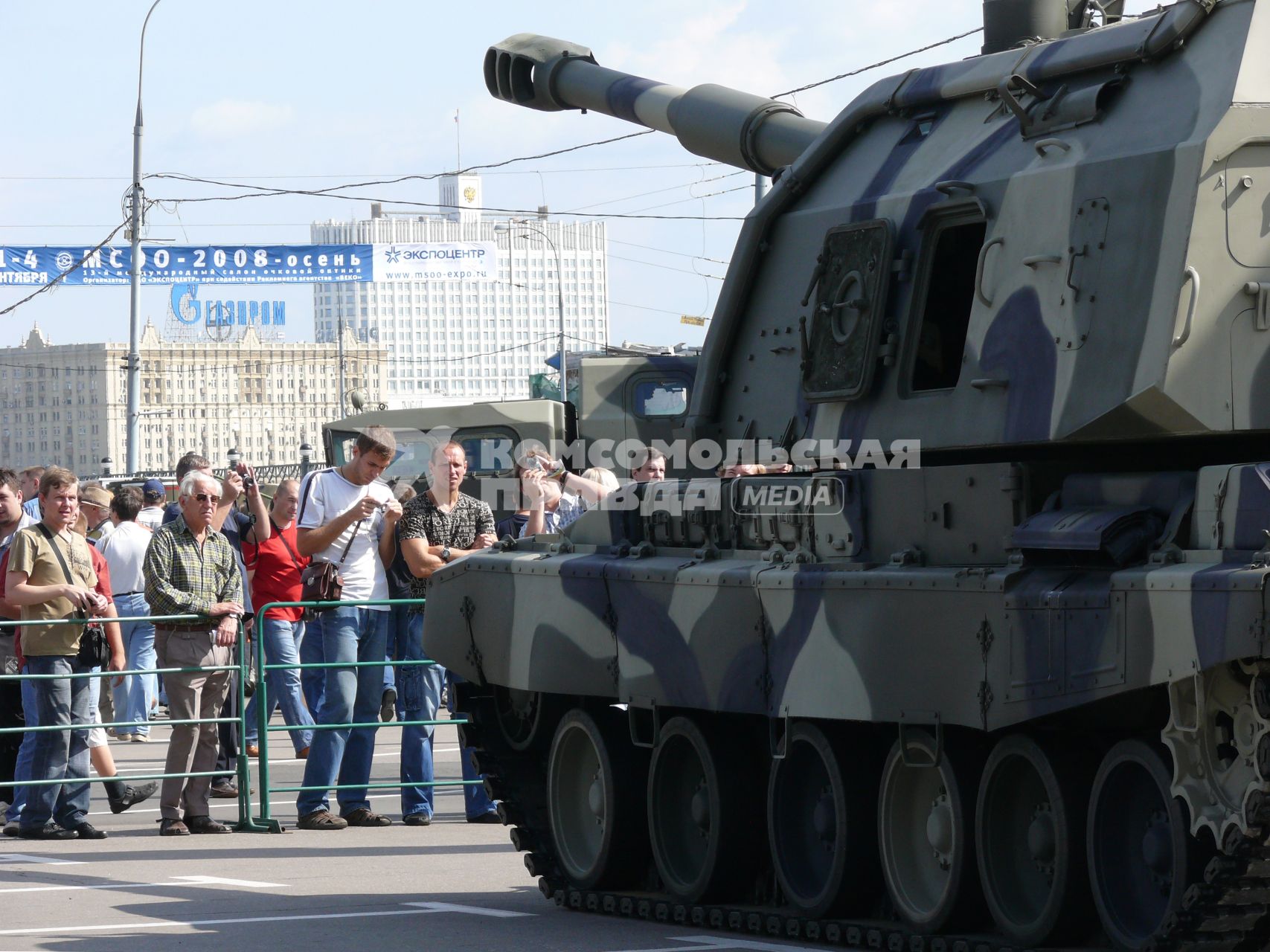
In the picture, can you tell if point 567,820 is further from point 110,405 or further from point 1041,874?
point 110,405

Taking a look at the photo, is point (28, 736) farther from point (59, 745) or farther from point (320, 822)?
point (320, 822)

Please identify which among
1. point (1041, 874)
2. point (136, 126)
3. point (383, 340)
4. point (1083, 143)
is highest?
point (383, 340)

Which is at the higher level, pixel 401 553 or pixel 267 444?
pixel 267 444

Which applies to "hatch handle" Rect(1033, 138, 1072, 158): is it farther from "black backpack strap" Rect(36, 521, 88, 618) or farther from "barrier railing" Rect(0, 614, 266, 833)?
"black backpack strap" Rect(36, 521, 88, 618)

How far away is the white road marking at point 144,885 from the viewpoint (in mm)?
10273

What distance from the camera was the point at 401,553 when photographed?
12594 mm

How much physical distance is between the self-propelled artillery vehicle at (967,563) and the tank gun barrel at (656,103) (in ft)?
4.25

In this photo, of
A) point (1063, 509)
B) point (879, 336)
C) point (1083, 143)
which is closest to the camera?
point (1063, 509)

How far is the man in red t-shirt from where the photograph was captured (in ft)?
45.9

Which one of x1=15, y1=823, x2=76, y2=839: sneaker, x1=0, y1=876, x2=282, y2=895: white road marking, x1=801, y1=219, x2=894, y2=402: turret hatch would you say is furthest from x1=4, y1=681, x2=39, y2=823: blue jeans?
x1=801, y1=219, x2=894, y2=402: turret hatch

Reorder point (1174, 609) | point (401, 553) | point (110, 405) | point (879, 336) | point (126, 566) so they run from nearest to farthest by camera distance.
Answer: point (1174, 609)
point (879, 336)
point (401, 553)
point (126, 566)
point (110, 405)

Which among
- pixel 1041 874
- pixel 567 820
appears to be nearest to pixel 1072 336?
pixel 1041 874

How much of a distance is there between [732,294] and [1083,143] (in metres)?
2.31

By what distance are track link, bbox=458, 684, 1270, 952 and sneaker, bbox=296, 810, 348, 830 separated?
191 centimetres
